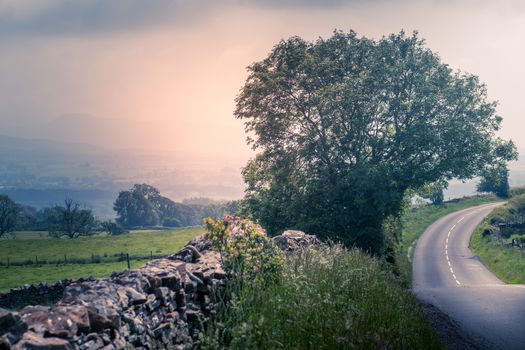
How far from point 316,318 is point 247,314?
3.61 feet

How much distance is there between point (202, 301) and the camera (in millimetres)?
8586

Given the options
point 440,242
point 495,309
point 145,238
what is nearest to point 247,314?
point 495,309

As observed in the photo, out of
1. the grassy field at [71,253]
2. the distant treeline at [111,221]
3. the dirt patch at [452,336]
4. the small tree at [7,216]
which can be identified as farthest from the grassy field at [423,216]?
the small tree at [7,216]

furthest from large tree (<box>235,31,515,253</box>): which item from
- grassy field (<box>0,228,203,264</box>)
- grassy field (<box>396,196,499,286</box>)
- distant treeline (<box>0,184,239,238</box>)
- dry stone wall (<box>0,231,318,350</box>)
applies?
distant treeline (<box>0,184,239,238</box>)

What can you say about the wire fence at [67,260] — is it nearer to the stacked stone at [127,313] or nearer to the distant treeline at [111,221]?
the distant treeline at [111,221]

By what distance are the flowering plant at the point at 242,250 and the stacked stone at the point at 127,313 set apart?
0.40 m

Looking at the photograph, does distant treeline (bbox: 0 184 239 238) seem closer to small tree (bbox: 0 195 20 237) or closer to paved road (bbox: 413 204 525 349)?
Result: small tree (bbox: 0 195 20 237)

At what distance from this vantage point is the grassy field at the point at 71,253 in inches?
1681

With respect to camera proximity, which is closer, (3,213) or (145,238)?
(145,238)

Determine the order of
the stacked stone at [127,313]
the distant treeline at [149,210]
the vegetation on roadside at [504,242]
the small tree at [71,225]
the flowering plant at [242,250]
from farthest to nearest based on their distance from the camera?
1. the distant treeline at [149,210]
2. the small tree at [71,225]
3. the vegetation on roadside at [504,242]
4. the flowering plant at [242,250]
5. the stacked stone at [127,313]

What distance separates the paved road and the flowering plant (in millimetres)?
7750

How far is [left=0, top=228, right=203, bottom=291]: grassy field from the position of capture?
42.7m

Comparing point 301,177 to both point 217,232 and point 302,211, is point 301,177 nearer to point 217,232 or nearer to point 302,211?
point 302,211

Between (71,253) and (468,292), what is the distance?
1721 inches
